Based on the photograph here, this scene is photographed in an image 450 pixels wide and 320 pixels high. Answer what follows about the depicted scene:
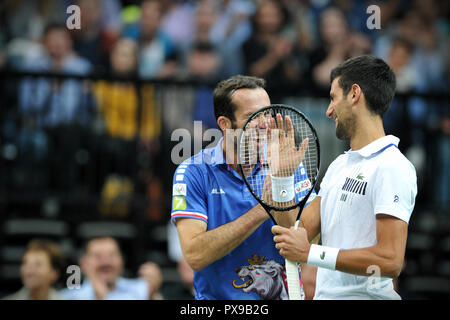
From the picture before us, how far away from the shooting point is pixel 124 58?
8609 millimetres

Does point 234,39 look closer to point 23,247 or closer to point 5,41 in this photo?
point 5,41

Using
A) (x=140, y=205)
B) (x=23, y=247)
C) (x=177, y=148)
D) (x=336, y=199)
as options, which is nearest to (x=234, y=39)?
(x=177, y=148)

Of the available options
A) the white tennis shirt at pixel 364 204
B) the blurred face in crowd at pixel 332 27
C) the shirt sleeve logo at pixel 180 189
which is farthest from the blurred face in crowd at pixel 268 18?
the white tennis shirt at pixel 364 204

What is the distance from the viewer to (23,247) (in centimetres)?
786

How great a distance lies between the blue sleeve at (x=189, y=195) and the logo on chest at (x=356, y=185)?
0.84m

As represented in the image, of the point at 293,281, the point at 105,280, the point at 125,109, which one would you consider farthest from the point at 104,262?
the point at 293,281

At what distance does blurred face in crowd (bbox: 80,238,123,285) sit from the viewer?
678 centimetres

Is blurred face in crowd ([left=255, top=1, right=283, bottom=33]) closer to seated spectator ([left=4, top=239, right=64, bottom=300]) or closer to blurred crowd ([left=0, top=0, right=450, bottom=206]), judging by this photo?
blurred crowd ([left=0, top=0, right=450, bottom=206])

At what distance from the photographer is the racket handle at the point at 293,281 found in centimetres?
339

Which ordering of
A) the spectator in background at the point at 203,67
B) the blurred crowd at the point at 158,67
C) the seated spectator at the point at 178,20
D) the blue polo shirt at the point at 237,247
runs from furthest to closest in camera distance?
1. the seated spectator at the point at 178,20
2. the spectator in background at the point at 203,67
3. the blurred crowd at the point at 158,67
4. the blue polo shirt at the point at 237,247

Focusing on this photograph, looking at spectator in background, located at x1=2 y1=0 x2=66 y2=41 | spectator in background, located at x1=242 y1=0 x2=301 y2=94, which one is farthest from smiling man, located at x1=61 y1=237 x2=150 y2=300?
spectator in background, located at x1=2 y1=0 x2=66 y2=41

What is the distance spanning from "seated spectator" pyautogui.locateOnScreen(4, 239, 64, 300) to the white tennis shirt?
11.8 ft

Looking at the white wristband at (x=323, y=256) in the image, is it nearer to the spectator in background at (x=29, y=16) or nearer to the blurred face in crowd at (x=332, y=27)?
the blurred face in crowd at (x=332, y=27)
